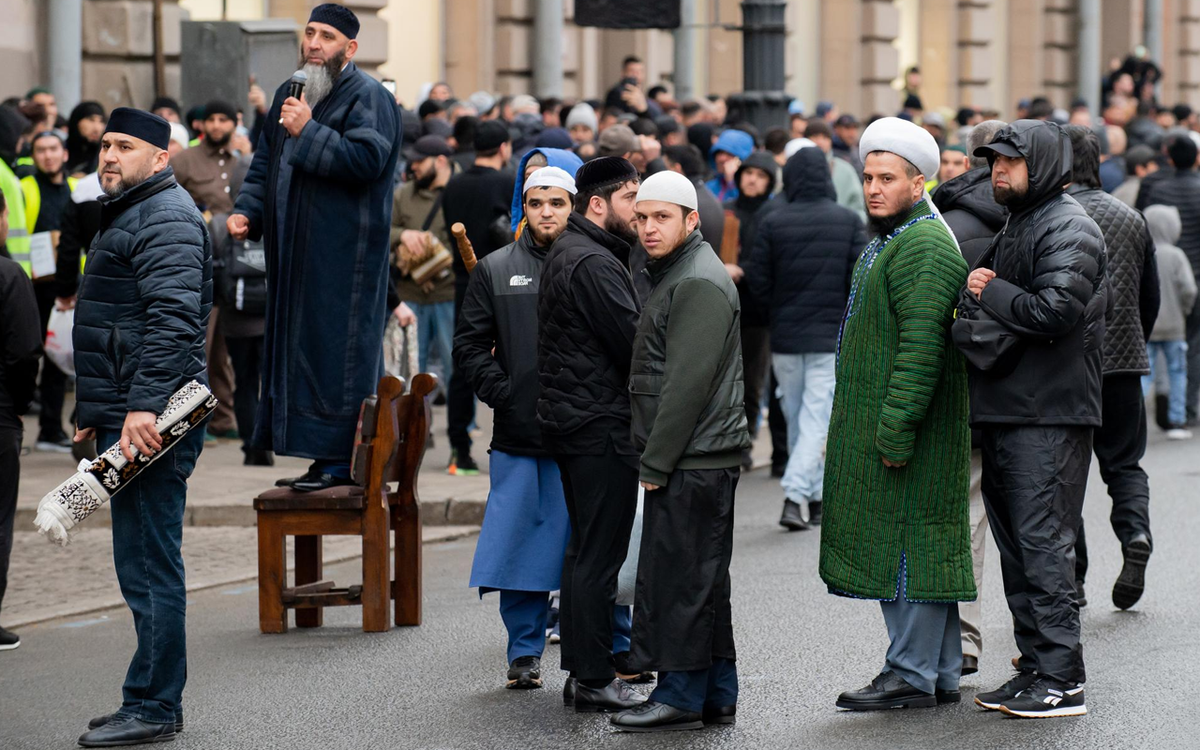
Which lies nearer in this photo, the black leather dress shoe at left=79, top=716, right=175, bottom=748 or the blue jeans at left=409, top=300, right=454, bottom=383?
the black leather dress shoe at left=79, top=716, right=175, bottom=748

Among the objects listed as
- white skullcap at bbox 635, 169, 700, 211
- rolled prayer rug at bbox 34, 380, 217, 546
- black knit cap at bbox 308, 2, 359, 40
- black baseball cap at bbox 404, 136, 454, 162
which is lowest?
rolled prayer rug at bbox 34, 380, 217, 546

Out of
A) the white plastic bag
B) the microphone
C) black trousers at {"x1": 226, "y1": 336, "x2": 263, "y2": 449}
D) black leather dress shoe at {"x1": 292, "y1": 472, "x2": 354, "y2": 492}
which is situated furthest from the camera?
black trousers at {"x1": 226, "y1": 336, "x2": 263, "y2": 449}

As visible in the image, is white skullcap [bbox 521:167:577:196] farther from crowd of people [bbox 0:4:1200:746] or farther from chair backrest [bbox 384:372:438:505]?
chair backrest [bbox 384:372:438:505]

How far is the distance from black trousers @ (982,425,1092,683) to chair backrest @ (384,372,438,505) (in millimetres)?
2575

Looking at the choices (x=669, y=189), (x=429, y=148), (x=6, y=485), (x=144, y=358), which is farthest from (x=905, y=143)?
(x=429, y=148)

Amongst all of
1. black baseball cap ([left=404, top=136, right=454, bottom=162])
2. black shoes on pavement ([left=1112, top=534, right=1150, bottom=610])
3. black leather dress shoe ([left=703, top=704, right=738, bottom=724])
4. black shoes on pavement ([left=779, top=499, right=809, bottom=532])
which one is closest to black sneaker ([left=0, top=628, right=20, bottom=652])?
black leather dress shoe ([left=703, top=704, right=738, bottom=724])

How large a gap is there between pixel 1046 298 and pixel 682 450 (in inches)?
50.0

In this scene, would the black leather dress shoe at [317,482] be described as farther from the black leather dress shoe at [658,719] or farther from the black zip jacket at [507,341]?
the black leather dress shoe at [658,719]

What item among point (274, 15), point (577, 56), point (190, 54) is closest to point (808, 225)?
point (190, 54)

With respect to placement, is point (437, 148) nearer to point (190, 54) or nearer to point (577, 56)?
point (190, 54)

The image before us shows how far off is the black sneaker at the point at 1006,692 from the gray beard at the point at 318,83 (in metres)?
3.34

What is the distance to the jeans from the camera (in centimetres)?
1038

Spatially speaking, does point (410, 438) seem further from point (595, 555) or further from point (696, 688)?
point (696, 688)

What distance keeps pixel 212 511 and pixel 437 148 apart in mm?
3059
